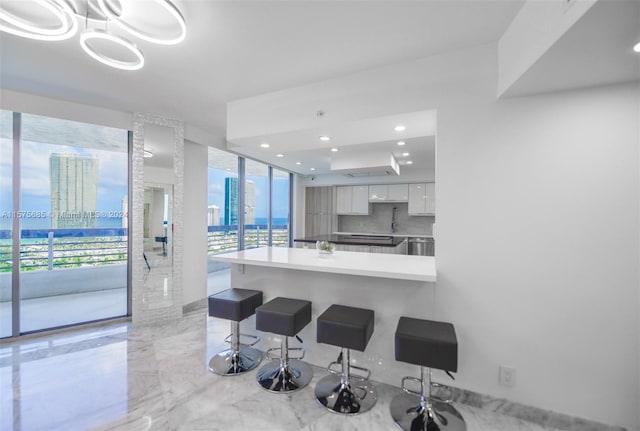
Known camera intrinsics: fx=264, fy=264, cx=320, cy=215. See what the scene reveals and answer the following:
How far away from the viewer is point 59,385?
7.13 ft

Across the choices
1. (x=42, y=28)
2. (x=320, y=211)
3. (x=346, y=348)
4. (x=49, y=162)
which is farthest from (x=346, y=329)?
(x=320, y=211)

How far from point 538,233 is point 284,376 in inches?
88.2

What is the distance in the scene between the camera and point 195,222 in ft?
13.4

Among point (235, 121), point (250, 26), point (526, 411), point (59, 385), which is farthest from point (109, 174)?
point (526, 411)

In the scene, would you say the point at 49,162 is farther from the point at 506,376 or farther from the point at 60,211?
the point at 506,376

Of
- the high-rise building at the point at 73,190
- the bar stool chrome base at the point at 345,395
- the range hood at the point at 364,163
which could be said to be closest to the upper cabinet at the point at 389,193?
the range hood at the point at 364,163

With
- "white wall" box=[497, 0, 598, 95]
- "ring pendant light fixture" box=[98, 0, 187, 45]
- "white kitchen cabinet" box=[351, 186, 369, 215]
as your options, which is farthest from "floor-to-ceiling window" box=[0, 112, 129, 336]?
"white kitchen cabinet" box=[351, 186, 369, 215]

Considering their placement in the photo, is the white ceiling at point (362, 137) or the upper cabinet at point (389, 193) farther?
the upper cabinet at point (389, 193)

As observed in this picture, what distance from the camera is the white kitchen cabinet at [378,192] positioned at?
6.48 m

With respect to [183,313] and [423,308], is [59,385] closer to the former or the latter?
[183,313]

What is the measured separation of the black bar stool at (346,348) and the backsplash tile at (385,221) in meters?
4.88

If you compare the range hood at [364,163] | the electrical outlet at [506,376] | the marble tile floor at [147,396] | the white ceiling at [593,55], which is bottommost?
the marble tile floor at [147,396]

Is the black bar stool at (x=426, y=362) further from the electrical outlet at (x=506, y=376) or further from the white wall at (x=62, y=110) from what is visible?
the white wall at (x=62, y=110)

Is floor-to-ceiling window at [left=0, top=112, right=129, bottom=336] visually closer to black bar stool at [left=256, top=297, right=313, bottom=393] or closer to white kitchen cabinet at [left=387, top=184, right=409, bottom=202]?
black bar stool at [left=256, top=297, right=313, bottom=393]
